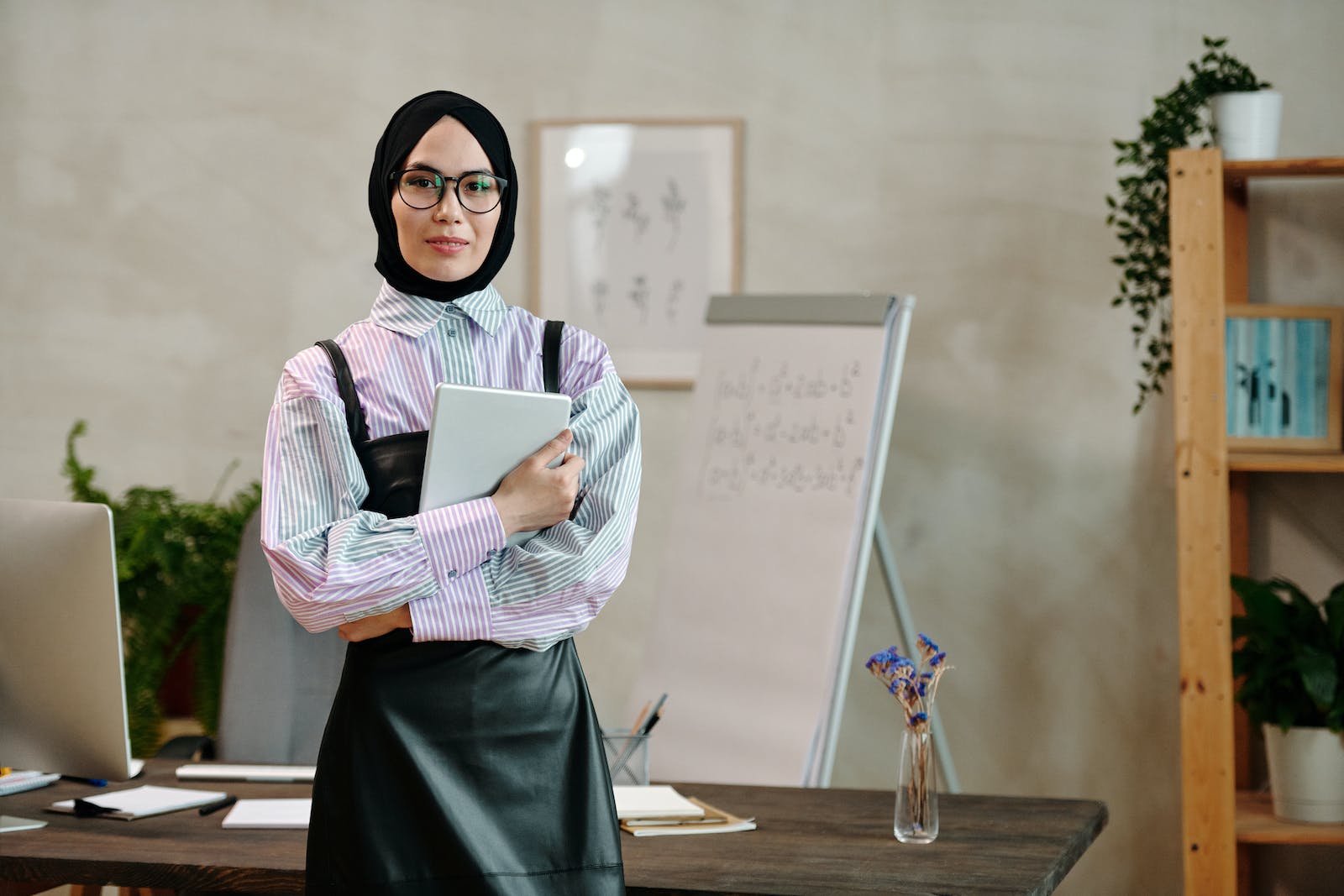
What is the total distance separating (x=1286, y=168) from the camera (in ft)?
9.74

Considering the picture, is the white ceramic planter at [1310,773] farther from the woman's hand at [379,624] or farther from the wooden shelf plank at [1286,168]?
the woman's hand at [379,624]

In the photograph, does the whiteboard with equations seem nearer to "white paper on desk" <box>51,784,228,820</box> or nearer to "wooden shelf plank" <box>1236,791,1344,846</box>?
"wooden shelf plank" <box>1236,791,1344,846</box>

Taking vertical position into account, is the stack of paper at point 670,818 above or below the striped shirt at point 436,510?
below

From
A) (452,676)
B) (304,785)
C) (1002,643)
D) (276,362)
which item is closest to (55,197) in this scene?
(276,362)

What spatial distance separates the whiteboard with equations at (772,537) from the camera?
2.98m

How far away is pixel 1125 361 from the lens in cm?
344

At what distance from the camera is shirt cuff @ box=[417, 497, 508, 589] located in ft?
4.46

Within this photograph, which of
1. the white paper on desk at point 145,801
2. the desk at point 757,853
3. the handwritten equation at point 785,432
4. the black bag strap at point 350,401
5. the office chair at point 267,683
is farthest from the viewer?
the handwritten equation at point 785,432

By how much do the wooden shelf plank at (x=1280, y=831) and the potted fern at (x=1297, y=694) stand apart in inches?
0.9

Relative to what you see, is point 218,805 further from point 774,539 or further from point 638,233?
point 638,233

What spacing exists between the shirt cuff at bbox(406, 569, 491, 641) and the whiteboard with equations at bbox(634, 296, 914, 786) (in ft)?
5.51

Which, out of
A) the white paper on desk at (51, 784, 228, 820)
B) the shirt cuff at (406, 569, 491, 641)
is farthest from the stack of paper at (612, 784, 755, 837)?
the white paper on desk at (51, 784, 228, 820)

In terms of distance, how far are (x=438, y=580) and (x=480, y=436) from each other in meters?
0.15

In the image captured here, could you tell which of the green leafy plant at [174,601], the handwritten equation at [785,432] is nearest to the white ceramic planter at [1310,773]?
the handwritten equation at [785,432]
